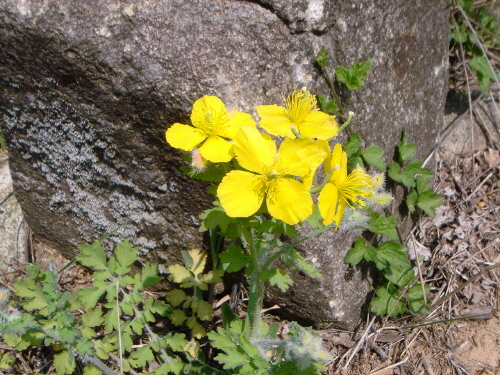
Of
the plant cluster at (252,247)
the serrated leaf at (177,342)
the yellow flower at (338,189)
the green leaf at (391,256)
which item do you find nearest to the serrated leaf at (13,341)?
the plant cluster at (252,247)

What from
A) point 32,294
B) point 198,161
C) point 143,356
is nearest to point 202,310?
point 143,356

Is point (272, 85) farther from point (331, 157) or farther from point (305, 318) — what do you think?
point (305, 318)

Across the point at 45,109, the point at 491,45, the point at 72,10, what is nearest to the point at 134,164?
the point at 45,109

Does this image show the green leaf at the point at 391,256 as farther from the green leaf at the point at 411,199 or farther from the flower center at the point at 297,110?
the flower center at the point at 297,110

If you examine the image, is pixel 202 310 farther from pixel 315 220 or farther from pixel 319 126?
pixel 319 126

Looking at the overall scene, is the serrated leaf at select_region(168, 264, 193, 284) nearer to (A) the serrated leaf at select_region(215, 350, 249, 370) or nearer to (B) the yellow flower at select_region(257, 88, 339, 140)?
(A) the serrated leaf at select_region(215, 350, 249, 370)

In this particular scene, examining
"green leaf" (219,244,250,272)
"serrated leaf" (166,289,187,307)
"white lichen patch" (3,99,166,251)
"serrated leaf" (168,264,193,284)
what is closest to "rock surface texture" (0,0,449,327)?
"white lichen patch" (3,99,166,251)

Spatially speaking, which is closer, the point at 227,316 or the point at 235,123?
the point at 235,123
